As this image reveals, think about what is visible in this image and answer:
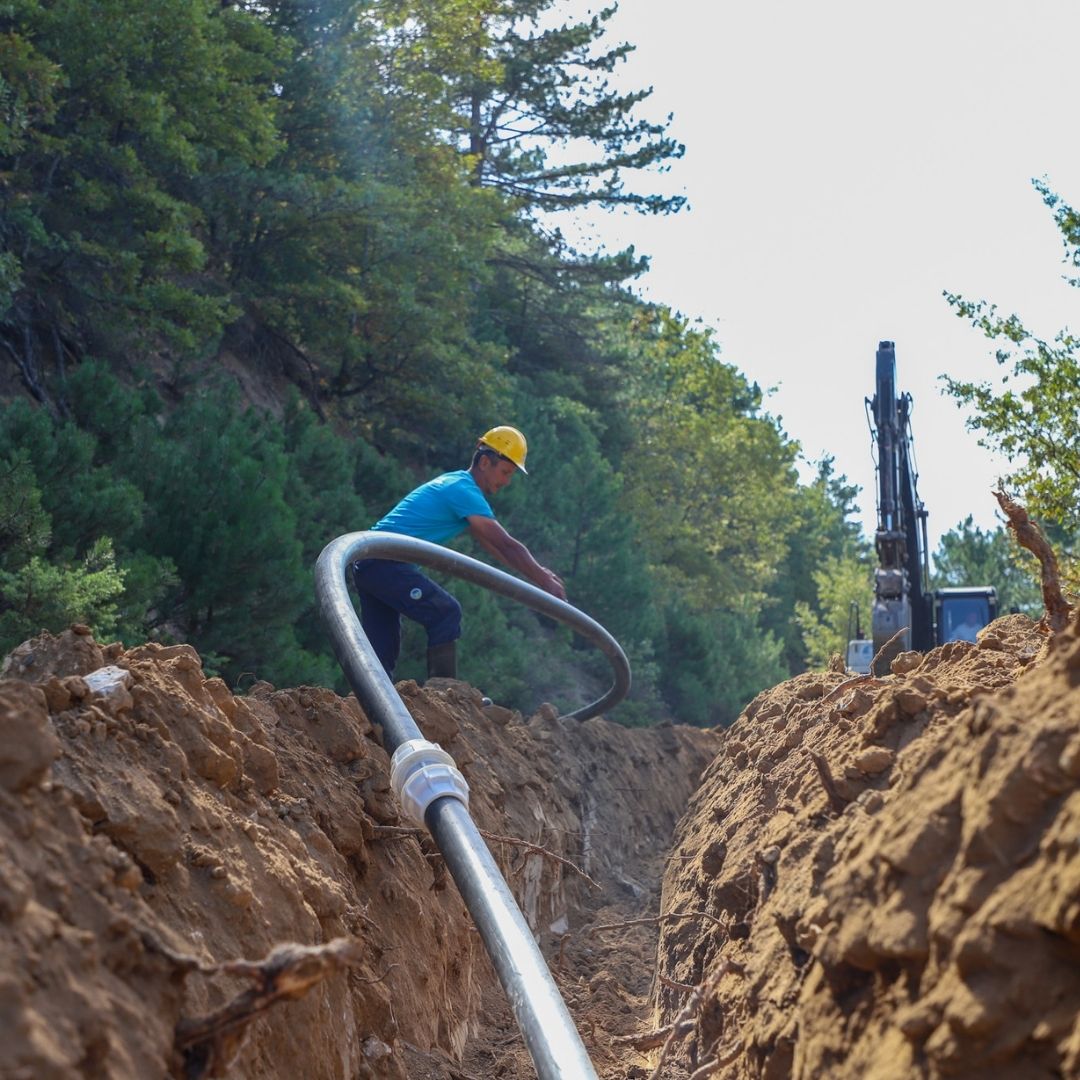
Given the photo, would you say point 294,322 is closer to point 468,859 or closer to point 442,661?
point 442,661

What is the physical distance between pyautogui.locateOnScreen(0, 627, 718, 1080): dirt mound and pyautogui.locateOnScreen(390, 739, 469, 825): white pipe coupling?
0.24 metres

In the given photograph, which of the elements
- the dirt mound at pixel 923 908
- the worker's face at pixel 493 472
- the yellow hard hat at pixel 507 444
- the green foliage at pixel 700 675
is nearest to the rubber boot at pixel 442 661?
the worker's face at pixel 493 472

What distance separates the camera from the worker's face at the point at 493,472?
9.90 m

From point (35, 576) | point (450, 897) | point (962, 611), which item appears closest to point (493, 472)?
point (35, 576)

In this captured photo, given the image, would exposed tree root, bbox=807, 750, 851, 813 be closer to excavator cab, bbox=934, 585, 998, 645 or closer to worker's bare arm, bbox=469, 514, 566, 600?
worker's bare arm, bbox=469, 514, 566, 600

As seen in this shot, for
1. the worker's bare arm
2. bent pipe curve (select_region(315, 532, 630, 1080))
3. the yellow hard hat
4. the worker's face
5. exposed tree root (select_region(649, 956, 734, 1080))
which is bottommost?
exposed tree root (select_region(649, 956, 734, 1080))

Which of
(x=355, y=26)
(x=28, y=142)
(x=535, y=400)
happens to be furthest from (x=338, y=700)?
(x=535, y=400)

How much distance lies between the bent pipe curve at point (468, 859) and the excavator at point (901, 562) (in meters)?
8.60

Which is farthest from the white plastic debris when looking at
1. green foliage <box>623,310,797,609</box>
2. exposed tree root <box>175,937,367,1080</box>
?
green foliage <box>623,310,797,609</box>

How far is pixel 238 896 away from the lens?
A: 12.2ft

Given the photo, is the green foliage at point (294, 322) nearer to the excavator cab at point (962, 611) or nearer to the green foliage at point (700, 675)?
the green foliage at point (700, 675)

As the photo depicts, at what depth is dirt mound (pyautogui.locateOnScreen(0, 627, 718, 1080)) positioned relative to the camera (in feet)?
8.52

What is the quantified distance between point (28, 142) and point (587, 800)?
8.50 metres

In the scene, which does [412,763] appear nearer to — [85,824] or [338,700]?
[338,700]
